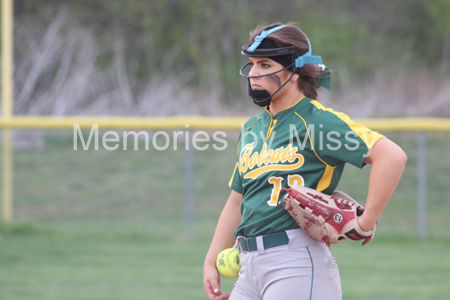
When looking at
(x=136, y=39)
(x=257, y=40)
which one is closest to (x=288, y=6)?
(x=136, y=39)

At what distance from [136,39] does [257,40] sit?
60.2 feet

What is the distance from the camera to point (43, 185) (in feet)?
27.7

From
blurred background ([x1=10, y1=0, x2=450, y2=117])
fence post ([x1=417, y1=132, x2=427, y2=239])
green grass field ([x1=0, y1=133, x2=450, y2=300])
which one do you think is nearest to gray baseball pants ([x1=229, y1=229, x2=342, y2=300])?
green grass field ([x1=0, y1=133, x2=450, y2=300])

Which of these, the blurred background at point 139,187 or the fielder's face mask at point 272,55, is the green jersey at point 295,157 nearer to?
the fielder's face mask at point 272,55

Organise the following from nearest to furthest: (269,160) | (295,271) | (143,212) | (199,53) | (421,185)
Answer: (295,271)
(269,160)
(421,185)
(143,212)
(199,53)

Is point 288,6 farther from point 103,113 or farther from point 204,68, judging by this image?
point 103,113

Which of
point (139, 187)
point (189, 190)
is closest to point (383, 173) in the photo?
point (189, 190)

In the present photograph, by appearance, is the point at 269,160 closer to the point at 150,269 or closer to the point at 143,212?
the point at 150,269

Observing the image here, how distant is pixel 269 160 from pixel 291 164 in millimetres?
109

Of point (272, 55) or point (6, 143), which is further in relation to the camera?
point (6, 143)

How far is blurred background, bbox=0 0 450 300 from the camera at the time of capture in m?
5.81

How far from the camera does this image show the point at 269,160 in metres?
2.27

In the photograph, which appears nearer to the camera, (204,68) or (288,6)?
(204,68)

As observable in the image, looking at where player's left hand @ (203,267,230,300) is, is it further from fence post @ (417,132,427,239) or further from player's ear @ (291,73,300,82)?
fence post @ (417,132,427,239)
